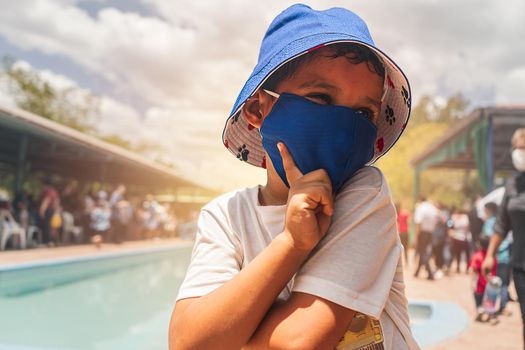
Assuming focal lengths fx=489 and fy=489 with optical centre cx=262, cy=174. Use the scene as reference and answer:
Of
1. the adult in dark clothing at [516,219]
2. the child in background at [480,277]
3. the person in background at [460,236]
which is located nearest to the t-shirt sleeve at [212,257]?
the adult in dark clothing at [516,219]

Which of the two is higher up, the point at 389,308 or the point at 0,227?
the point at 389,308

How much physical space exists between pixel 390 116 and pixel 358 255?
1.61 feet

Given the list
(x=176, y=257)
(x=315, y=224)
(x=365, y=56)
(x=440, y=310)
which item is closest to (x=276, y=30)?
(x=365, y=56)

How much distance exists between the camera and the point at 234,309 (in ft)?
2.64

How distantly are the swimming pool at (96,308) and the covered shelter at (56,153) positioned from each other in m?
3.30

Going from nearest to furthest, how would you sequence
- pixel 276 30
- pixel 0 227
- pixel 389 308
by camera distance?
pixel 389 308 → pixel 276 30 → pixel 0 227

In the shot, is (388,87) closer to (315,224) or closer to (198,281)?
(315,224)

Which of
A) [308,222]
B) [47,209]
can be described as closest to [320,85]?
[308,222]

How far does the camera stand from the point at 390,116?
3.96 ft

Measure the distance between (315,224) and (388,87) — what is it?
0.48 metres

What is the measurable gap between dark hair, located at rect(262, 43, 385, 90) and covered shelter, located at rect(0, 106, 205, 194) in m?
10.6

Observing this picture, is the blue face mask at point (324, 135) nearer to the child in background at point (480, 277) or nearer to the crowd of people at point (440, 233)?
the child in background at point (480, 277)

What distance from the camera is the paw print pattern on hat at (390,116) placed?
1.20 metres

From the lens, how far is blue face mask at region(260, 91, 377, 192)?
929 millimetres
